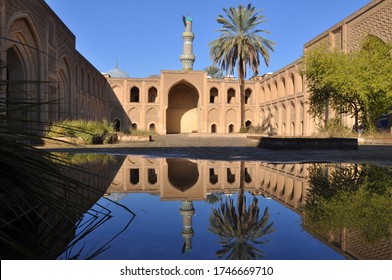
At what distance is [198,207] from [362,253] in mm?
1353

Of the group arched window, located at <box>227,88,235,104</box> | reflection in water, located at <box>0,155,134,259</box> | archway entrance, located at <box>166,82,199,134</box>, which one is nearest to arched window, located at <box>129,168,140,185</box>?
reflection in water, located at <box>0,155,134,259</box>

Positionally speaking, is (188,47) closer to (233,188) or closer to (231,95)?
(231,95)

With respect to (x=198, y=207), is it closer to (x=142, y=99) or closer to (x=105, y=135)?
(x=105, y=135)

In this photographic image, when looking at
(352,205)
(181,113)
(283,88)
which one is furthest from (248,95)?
(352,205)

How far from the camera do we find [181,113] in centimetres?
3941

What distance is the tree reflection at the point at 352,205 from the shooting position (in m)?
2.21

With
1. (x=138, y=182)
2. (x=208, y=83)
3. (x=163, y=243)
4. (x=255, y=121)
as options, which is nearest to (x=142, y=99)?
(x=208, y=83)

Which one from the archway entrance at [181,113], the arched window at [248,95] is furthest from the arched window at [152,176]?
the archway entrance at [181,113]

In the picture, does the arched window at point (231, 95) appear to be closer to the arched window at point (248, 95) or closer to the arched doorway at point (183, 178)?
the arched window at point (248, 95)

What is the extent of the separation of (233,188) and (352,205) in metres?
1.30

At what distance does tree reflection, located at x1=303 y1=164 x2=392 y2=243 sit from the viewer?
2.21m

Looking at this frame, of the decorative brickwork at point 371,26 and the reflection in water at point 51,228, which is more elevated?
the decorative brickwork at point 371,26

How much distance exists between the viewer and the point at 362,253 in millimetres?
1748

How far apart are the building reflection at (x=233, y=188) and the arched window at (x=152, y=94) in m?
34.2
